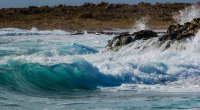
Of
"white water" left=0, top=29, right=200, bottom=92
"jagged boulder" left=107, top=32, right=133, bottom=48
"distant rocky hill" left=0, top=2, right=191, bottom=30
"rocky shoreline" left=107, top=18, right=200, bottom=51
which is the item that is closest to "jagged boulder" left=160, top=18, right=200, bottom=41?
"rocky shoreline" left=107, top=18, right=200, bottom=51

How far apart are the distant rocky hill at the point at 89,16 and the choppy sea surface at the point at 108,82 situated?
3123 cm

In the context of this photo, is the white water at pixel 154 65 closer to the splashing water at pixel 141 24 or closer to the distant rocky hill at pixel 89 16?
the splashing water at pixel 141 24

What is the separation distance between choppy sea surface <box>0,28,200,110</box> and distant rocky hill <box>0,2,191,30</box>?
31229mm

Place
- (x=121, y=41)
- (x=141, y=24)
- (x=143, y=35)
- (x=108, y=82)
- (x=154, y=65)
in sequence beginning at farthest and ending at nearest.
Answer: (x=141, y=24)
(x=121, y=41)
(x=143, y=35)
(x=154, y=65)
(x=108, y=82)

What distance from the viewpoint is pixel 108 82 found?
18.0 m

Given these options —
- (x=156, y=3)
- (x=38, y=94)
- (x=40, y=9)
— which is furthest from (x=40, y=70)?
(x=156, y=3)

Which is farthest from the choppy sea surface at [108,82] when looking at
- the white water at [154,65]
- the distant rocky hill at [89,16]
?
the distant rocky hill at [89,16]

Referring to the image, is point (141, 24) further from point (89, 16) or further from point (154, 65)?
point (154, 65)

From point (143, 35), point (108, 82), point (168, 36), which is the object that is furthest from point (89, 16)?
point (108, 82)

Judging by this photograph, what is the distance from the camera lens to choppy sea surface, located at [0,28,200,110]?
543 inches

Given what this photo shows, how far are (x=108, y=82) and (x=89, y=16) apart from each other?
40814mm

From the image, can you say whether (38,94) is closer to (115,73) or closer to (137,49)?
(115,73)

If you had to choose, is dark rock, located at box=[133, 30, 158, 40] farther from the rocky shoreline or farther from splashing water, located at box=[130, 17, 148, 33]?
splashing water, located at box=[130, 17, 148, 33]

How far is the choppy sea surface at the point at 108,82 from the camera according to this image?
13.8 metres
